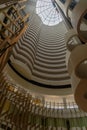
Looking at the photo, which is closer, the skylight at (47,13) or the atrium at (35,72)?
the atrium at (35,72)

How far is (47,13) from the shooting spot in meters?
18.8

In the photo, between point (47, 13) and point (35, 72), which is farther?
point (47, 13)

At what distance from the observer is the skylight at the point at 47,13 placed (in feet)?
59.2

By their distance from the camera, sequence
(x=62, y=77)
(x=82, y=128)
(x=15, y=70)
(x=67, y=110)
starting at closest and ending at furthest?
1. (x=82, y=128)
2. (x=67, y=110)
3. (x=15, y=70)
4. (x=62, y=77)

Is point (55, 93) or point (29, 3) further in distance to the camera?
point (29, 3)

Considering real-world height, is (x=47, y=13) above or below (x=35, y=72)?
below

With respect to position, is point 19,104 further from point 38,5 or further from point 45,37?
point 38,5

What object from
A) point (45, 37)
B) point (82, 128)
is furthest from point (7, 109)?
point (45, 37)

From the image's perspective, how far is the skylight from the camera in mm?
18031

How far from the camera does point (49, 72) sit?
13414 mm

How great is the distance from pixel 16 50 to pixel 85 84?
9871 mm

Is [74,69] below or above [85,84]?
above

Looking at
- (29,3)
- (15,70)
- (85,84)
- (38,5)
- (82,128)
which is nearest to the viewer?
(85,84)

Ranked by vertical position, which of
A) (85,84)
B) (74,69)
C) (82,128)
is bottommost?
(82,128)
